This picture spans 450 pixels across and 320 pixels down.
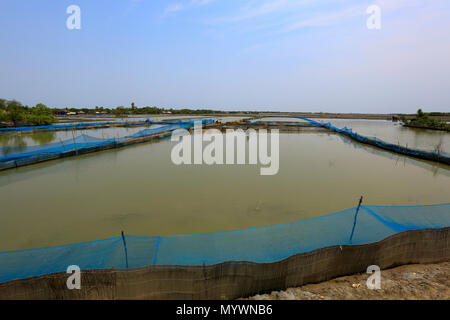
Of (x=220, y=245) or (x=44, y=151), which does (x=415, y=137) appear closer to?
(x=220, y=245)

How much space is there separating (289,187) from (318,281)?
3713mm

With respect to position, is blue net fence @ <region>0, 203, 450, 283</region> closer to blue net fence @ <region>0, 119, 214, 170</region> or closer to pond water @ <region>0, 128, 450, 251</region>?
pond water @ <region>0, 128, 450, 251</region>

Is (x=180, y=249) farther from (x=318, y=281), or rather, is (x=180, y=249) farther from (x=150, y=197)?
(x=150, y=197)

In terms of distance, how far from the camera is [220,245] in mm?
2711

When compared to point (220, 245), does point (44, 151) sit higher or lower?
higher

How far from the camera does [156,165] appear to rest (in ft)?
28.3

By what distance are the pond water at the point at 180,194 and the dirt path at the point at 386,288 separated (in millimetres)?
1869

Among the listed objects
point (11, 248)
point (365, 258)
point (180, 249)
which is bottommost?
point (11, 248)

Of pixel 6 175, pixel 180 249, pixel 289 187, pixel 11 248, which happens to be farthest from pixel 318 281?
pixel 6 175

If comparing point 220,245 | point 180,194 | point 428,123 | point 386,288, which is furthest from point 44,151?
point 428,123

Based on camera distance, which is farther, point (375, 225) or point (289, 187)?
point (289, 187)

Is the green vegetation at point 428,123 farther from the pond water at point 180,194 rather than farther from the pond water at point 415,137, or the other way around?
the pond water at point 180,194

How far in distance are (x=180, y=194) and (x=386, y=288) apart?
4.62 meters

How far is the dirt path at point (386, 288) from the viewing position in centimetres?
241
